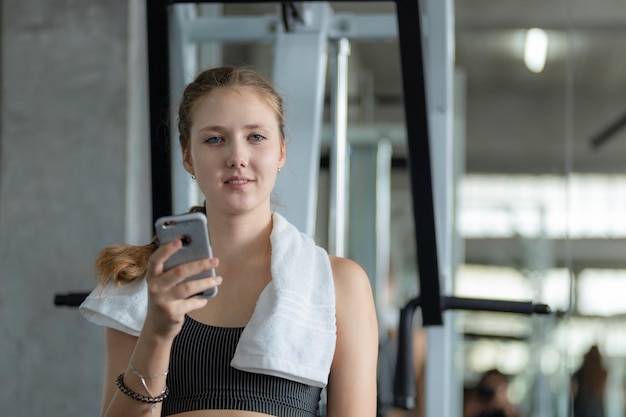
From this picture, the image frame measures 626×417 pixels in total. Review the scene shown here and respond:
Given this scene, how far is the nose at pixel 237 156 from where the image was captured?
4.35 ft

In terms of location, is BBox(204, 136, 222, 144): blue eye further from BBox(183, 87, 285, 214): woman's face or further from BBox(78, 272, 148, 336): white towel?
BBox(78, 272, 148, 336): white towel

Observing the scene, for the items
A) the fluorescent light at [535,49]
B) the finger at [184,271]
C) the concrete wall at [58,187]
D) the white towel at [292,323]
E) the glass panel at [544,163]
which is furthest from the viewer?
the fluorescent light at [535,49]

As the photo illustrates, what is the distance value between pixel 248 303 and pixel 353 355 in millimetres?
159

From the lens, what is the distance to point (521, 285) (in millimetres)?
13891

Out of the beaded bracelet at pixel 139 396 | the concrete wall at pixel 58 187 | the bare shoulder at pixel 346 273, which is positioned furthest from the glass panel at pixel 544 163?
the beaded bracelet at pixel 139 396

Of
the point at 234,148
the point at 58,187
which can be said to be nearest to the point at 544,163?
the point at 58,187

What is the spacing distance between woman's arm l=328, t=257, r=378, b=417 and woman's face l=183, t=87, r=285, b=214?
178 millimetres

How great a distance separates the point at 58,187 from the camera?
2420 millimetres

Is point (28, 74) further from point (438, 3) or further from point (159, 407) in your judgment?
point (159, 407)

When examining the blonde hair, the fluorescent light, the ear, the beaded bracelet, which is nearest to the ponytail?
the blonde hair

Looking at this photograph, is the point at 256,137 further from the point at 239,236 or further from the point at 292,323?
the point at 292,323

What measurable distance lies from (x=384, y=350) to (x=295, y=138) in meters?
2.64

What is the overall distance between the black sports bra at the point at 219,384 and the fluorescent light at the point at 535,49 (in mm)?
6762

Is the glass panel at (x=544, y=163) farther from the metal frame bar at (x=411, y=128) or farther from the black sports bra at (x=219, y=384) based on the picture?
the black sports bra at (x=219, y=384)
